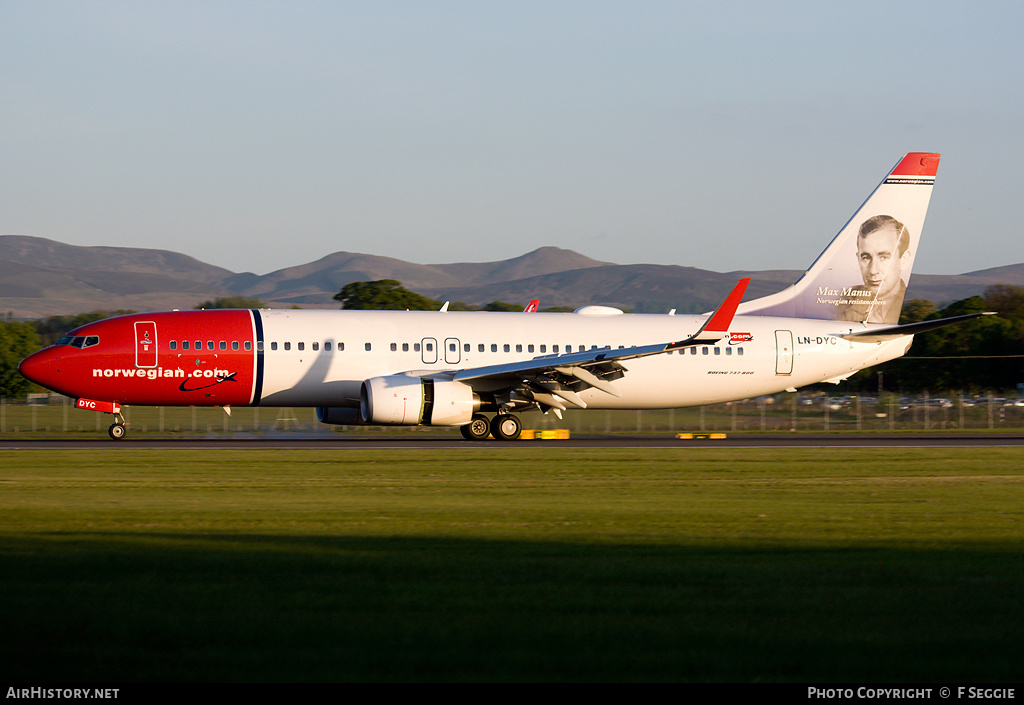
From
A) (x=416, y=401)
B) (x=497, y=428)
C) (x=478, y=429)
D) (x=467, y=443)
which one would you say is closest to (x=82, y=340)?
(x=416, y=401)

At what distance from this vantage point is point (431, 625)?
748 cm

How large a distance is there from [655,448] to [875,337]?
11.9m

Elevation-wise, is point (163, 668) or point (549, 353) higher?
point (549, 353)

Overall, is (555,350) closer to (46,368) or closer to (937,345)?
(46,368)

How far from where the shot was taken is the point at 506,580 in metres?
9.24

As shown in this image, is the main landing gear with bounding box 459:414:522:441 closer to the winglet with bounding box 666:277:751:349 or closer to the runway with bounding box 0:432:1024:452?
the runway with bounding box 0:432:1024:452

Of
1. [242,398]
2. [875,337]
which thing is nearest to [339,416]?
[242,398]

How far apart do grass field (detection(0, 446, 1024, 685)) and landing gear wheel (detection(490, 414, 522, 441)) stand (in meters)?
13.4

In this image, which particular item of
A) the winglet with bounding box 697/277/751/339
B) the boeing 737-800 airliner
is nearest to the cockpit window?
the boeing 737-800 airliner

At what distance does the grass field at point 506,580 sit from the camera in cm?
665

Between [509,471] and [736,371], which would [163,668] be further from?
[736,371]

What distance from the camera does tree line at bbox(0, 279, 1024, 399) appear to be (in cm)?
7256

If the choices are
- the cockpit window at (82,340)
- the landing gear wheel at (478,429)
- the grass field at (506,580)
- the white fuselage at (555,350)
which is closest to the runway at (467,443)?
the landing gear wheel at (478,429)

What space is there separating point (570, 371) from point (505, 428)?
2703mm
